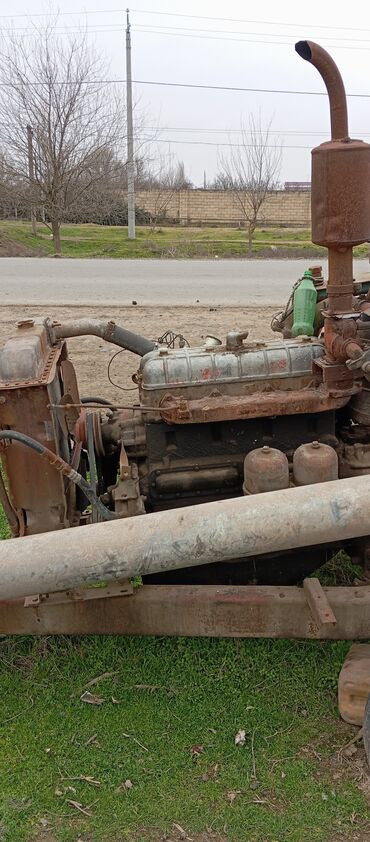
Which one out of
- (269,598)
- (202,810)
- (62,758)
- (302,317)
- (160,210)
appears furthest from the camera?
(160,210)

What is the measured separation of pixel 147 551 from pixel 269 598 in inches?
39.6

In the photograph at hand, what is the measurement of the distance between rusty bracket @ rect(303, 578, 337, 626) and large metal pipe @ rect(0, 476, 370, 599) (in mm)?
753

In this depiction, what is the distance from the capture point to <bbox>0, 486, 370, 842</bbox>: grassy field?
256cm

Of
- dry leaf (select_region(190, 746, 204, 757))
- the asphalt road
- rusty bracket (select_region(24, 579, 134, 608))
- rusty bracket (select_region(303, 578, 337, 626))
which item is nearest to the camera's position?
dry leaf (select_region(190, 746, 204, 757))

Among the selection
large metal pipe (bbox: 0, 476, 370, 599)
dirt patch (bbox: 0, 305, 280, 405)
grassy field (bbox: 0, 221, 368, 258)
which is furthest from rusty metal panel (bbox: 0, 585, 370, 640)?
grassy field (bbox: 0, 221, 368, 258)

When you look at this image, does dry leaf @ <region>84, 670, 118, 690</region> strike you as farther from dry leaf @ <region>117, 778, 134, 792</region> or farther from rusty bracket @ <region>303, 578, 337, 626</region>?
rusty bracket @ <region>303, 578, 337, 626</region>

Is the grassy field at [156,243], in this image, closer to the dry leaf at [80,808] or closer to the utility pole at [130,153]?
the utility pole at [130,153]

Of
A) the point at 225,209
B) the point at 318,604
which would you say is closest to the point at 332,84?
the point at 318,604

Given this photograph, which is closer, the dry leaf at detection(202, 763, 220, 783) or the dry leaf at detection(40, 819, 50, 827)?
the dry leaf at detection(40, 819, 50, 827)

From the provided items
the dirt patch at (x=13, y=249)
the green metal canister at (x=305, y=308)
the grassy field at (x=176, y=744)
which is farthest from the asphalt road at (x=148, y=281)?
the grassy field at (x=176, y=744)

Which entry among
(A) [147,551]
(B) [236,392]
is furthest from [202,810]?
(B) [236,392]

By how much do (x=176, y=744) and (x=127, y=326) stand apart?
7980 millimetres

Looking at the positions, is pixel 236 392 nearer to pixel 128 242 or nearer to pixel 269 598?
pixel 269 598

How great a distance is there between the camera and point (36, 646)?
3430 millimetres
